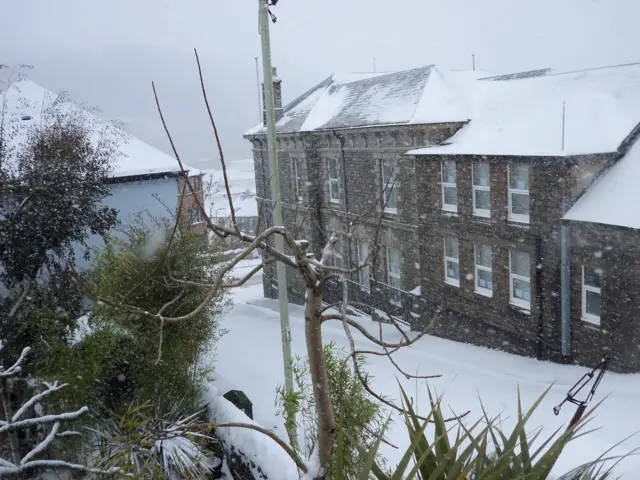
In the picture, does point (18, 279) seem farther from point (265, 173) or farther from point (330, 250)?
point (265, 173)

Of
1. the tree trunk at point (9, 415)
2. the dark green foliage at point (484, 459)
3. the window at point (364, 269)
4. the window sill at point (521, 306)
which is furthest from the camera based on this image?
the window at point (364, 269)

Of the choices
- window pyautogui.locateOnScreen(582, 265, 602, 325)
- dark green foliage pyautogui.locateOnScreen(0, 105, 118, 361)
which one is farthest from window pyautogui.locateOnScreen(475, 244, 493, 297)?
dark green foliage pyautogui.locateOnScreen(0, 105, 118, 361)

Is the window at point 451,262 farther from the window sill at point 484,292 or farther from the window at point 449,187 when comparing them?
the window at point 449,187

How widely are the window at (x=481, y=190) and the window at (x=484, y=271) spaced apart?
1025mm

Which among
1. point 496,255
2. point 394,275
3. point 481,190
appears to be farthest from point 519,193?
point 394,275

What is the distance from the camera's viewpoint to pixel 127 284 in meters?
9.36

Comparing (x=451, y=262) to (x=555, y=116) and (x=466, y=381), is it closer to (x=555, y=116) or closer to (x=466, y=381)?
(x=466, y=381)

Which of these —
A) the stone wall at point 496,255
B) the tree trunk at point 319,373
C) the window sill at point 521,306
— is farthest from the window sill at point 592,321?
the tree trunk at point 319,373

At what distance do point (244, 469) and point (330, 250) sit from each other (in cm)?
532

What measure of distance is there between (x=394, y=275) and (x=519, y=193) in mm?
6698

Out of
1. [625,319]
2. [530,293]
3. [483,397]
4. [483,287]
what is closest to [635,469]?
[483,397]

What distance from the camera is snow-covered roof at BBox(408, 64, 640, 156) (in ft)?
46.4

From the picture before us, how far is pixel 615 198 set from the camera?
13.2 m

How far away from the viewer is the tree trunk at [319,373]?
3.53m
